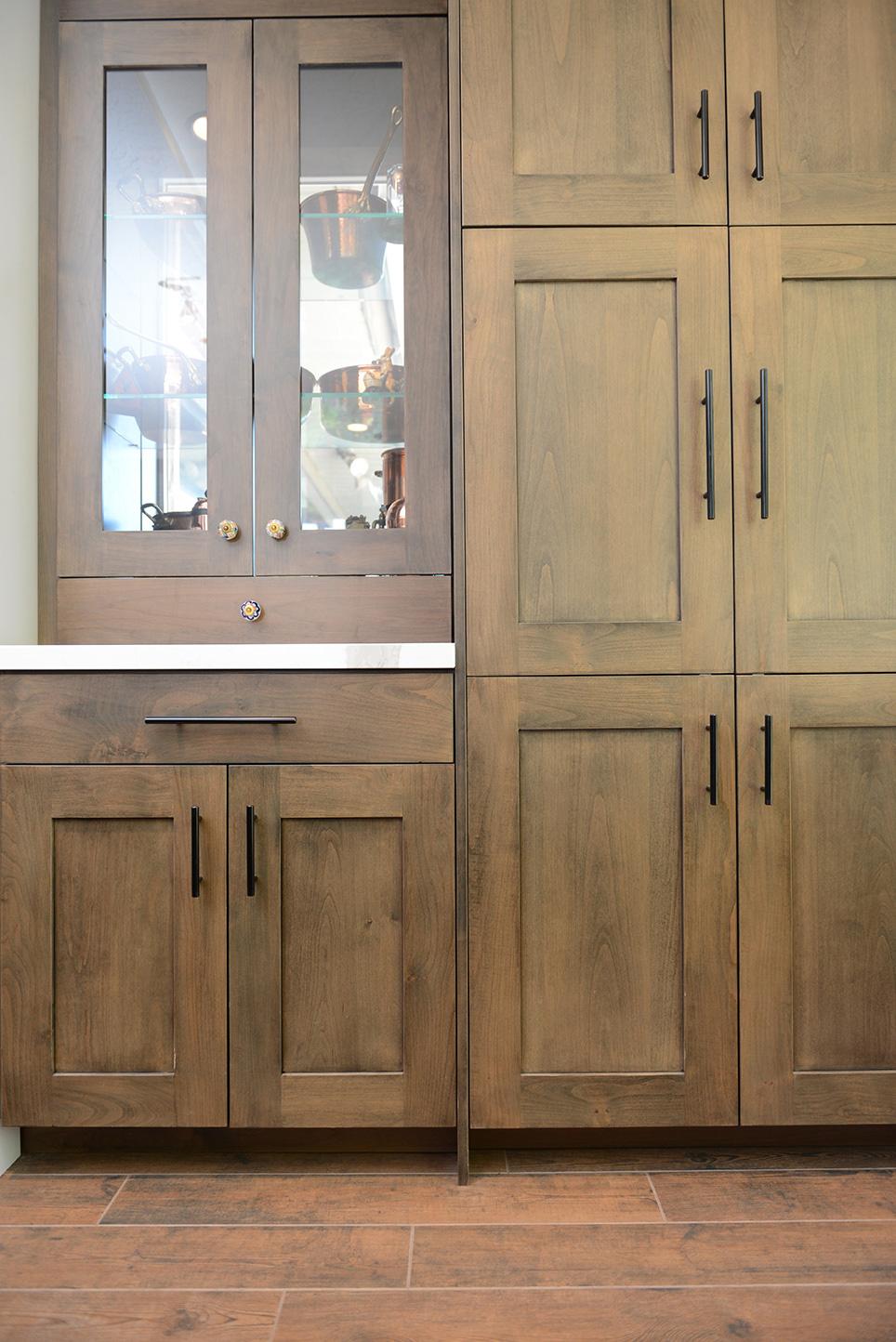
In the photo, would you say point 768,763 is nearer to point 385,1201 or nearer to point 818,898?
point 818,898

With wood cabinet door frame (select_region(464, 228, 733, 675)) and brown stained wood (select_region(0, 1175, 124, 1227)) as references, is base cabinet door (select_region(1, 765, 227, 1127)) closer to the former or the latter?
brown stained wood (select_region(0, 1175, 124, 1227))

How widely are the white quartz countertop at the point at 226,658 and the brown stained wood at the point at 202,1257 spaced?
2.93ft

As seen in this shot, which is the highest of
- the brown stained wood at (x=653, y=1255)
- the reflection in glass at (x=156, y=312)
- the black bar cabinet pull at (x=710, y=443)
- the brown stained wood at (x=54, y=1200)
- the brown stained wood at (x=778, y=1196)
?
the reflection in glass at (x=156, y=312)

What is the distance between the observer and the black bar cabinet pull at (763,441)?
1.61 metres

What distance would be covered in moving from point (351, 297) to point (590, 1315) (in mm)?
1874

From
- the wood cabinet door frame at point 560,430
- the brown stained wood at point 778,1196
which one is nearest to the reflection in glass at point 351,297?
the wood cabinet door frame at point 560,430

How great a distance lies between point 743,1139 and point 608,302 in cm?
153

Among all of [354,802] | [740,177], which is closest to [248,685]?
[354,802]

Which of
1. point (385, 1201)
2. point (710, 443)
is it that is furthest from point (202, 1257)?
point (710, 443)

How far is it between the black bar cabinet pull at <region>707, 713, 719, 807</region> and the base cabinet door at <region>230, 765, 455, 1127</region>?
1.47 ft

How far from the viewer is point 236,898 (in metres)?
1.62

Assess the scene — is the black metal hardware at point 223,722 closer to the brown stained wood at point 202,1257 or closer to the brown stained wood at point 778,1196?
the brown stained wood at point 202,1257

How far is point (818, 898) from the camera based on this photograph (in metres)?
1.63

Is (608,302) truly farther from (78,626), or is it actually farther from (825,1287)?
(825,1287)
